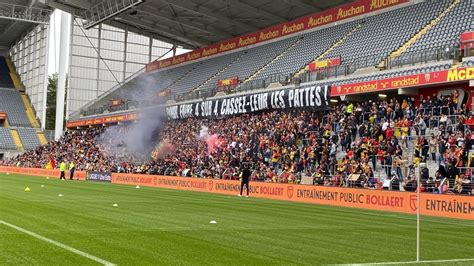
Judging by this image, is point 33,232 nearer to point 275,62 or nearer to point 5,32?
point 275,62

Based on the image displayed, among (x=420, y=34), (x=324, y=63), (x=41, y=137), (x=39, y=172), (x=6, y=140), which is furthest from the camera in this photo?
(x=41, y=137)

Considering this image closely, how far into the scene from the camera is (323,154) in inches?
1206

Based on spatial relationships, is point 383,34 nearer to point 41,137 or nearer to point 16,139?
→ point 41,137

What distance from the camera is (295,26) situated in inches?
1893

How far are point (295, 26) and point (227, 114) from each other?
10.5 meters

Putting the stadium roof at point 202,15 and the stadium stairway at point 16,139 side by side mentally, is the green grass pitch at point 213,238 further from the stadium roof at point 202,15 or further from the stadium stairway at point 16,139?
the stadium stairway at point 16,139

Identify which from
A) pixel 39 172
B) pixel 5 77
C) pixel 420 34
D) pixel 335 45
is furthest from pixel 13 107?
pixel 420 34

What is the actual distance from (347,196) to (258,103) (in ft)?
50.8

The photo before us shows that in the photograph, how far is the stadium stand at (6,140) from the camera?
72.0 m

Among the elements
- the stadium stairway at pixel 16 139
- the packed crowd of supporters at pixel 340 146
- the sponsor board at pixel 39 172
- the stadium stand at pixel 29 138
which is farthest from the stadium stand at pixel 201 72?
the stadium stairway at pixel 16 139

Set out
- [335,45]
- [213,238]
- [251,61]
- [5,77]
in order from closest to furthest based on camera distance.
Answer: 1. [213,238]
2. [335,45]
3. [251,61]
4. [5,77]

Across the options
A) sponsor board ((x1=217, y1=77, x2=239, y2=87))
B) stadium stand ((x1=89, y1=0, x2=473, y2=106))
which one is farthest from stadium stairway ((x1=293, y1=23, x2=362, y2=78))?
sponsor board ((x1=217, y1=77, x2=239, y2=87))

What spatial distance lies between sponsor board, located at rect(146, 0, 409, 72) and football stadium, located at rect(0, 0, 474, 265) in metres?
0.14

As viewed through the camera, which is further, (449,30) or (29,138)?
(29,138)
